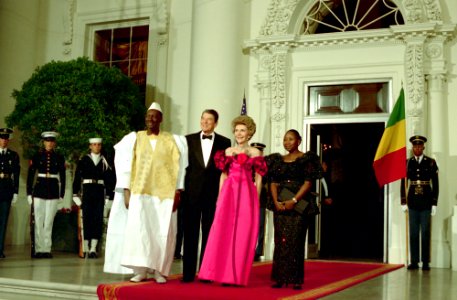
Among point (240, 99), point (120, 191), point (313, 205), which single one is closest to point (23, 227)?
point (240, 99)

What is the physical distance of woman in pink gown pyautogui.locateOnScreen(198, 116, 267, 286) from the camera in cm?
532

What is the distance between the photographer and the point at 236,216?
5.46m

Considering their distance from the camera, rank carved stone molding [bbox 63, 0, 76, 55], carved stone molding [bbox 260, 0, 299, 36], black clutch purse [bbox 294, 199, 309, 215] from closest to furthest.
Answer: black clutch purse [bbox 294, 199, 309, 215] → carved stone molding [bbox 260, 0, 299, 36] → carved stone molding [bbox 63, 0, 76, 55]

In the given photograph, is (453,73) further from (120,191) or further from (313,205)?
(120,191)

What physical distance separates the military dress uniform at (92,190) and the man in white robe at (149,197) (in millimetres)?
3050

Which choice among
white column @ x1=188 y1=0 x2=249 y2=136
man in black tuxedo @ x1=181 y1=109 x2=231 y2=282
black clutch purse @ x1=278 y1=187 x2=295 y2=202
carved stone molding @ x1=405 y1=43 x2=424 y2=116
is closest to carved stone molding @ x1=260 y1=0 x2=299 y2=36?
white column @ x1=188 y1=0 x2=249 y2=136

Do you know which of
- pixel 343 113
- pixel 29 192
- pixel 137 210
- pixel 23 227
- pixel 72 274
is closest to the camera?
pixel 137 210

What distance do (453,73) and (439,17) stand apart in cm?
88

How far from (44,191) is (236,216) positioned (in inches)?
163

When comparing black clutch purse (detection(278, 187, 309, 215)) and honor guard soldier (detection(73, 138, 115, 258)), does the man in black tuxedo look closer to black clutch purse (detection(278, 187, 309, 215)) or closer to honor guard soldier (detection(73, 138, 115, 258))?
black clutch purse (detection(278, 187, 309, 215))

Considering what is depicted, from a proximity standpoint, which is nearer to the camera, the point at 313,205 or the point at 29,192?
the point at 313,205

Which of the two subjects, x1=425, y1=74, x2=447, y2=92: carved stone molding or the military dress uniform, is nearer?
the military dress uniform

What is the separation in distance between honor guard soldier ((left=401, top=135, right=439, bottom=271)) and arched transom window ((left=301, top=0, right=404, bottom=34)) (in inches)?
93.4

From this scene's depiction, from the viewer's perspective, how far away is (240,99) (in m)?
10.0
